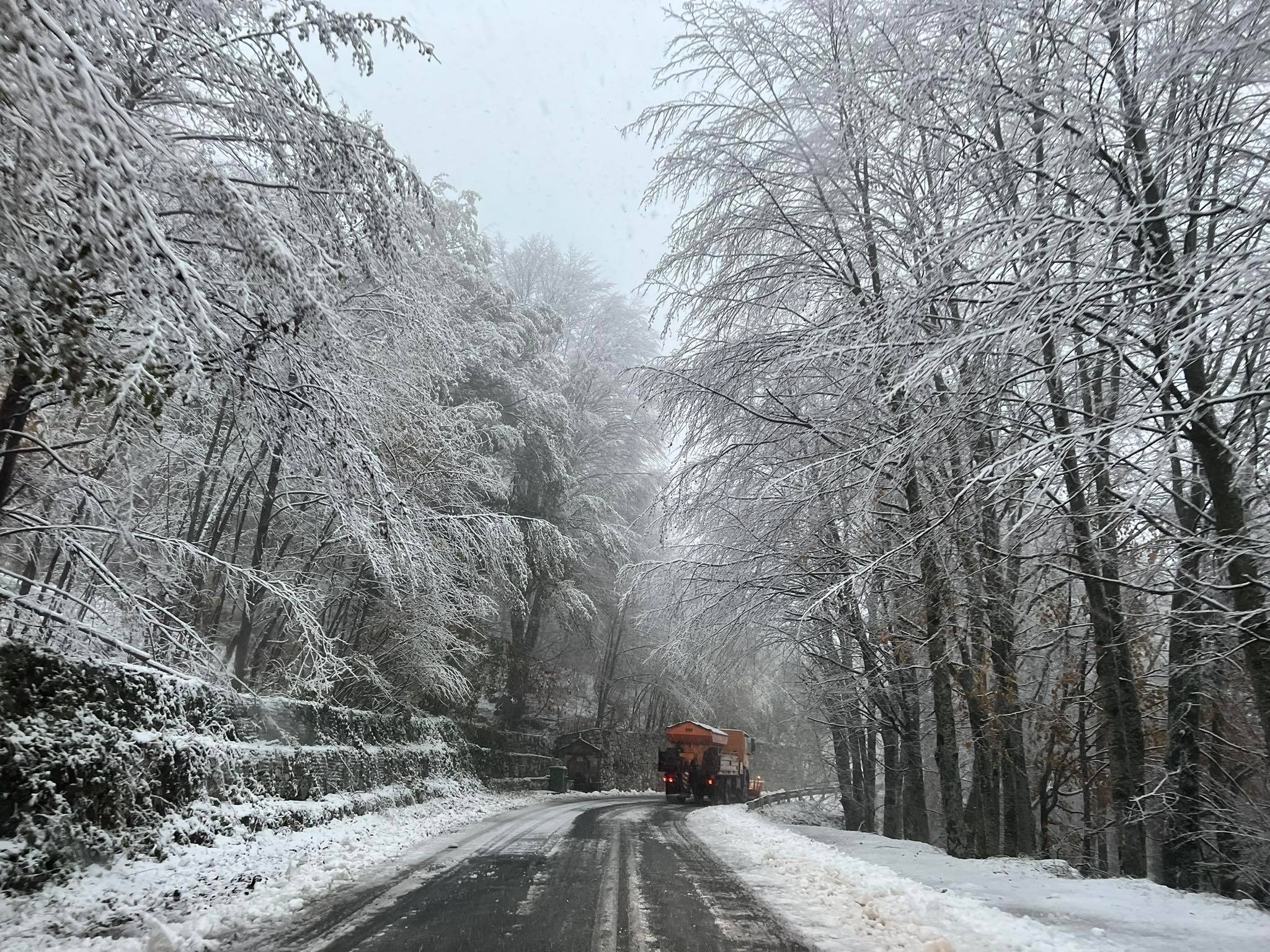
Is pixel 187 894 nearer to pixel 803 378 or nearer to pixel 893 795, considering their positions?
pixel 803 378

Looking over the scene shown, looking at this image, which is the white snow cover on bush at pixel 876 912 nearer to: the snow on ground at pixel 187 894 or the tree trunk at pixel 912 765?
the snow on ground at pixel 187 894

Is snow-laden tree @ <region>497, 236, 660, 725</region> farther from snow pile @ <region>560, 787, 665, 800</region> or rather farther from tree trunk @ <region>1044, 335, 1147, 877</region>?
tree trunk @ <region>1044, 335, 1147, 877</region>

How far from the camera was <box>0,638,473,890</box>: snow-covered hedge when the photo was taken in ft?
17.6

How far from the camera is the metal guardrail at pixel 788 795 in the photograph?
27.2 meters

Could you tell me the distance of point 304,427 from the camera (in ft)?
20.5

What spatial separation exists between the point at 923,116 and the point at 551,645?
29.3 m

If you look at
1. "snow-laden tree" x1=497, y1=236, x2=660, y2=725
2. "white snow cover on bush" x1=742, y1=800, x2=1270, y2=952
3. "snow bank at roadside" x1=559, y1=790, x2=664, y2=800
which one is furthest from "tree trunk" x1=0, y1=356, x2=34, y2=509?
"snow bank at roadside" x1=559, y1=790, x2=664, y2=800

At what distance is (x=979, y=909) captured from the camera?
682 centimetres

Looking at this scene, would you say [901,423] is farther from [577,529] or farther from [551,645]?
[551,645]

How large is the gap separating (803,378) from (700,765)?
20.5 meters

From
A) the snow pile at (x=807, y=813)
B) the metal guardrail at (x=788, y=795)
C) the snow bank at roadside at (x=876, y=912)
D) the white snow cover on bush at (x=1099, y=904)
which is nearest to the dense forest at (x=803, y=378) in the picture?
the white snow cover on bush at (x=1099, y=904)

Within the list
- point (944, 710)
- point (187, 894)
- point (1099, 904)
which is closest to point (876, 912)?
point (1099, 904)

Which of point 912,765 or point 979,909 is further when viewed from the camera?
point 912,765

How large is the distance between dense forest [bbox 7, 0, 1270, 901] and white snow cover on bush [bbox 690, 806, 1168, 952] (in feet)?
8.05
